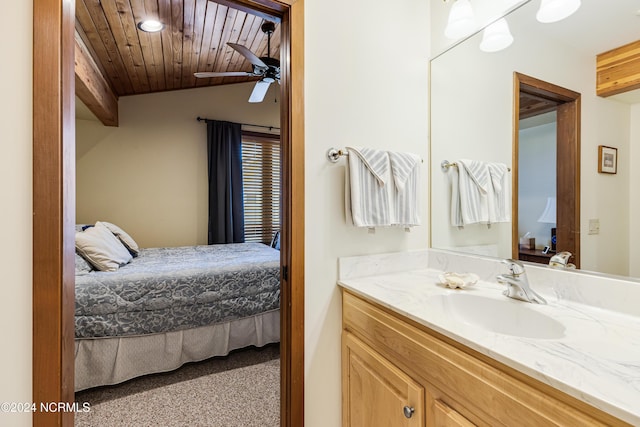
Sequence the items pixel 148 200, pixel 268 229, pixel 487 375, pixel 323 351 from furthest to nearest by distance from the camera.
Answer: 1. pixel 268 229
2. pixel 148 200
3. pixel 323 351
4. pixel 487 375

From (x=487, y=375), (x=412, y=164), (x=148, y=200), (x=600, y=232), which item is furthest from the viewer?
(x=148, y=200)

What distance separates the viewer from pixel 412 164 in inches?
55.5

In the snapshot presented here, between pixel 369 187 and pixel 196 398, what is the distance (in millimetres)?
1703

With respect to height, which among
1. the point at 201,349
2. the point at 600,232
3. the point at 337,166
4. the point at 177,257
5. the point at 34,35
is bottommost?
the point at 201,349

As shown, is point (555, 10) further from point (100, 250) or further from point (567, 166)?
point (100, 250)

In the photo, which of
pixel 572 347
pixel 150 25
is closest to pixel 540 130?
pixel 572 347

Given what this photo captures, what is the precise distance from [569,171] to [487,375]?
87cm

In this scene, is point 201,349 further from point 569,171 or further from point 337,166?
point 569,171

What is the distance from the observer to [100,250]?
7.14 feet

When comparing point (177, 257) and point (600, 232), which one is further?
point (177, 257)

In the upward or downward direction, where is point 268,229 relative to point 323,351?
upward

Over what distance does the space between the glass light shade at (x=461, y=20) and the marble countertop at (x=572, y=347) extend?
48.2 inches

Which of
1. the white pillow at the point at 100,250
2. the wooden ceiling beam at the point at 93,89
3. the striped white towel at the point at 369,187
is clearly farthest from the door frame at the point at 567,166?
the wooden ceiling beam at the point at 93,89

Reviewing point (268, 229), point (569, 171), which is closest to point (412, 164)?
point (569, 171)
